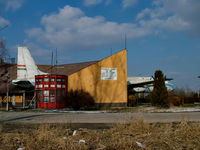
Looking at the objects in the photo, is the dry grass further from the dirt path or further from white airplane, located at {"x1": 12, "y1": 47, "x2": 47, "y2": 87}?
white airplane, located at {"x1": 12, "y1": 47, "x2": 47, "y2": 87}

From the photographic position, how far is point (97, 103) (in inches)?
1217

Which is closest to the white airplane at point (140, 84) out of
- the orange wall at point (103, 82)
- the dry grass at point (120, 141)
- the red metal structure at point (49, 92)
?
the orange wall at point (103, 82)

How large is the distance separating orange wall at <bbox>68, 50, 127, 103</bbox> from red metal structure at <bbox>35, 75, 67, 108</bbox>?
2456 mm

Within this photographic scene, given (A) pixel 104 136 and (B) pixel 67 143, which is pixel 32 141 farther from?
(A) pixel 104 136

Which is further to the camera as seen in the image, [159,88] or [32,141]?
[159,88]

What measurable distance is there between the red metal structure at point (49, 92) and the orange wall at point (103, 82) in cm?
246

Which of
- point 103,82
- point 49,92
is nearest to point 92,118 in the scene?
point 49,92

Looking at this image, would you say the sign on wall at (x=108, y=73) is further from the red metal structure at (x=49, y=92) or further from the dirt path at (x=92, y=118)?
the dirt path at (x=92, y=118)

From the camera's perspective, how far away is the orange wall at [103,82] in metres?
30.4

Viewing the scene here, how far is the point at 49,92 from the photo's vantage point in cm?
2692

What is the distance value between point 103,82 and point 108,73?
138 cm

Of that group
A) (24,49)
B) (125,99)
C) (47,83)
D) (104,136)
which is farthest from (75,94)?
(104,136)

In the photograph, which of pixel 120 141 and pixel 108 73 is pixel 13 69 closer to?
pixel 108 73

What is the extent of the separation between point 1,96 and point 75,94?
17922 mm
